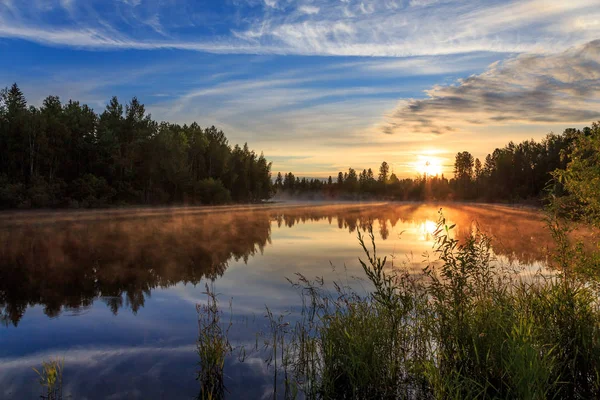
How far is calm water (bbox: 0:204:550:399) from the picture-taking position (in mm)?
9375

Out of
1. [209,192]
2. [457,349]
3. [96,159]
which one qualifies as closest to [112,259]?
[457,349]

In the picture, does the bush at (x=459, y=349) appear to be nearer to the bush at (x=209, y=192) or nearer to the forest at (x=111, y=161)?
the forest at (x=111, y=161)

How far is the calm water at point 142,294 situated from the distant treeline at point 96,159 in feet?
120

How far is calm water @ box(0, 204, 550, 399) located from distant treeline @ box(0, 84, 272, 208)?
3660 cm

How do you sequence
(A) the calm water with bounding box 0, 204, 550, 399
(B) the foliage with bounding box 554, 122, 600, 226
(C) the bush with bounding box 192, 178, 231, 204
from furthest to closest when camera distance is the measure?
(C) the bush with bounding box 192, 178, 231, 204 < (B) the foliage with bounding box 554, 122, 600, 226 < (A) the calm water with bounding box 0, 204, 550, 399

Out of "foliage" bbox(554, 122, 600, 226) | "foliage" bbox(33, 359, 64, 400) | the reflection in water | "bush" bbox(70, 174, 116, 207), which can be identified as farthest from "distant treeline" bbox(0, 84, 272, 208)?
"foliage" bbox(554, 122, 600, 226)

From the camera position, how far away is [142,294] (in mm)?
17438

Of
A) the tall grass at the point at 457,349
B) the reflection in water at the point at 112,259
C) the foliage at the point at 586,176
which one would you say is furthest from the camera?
the reflection in water at the point at 112,259

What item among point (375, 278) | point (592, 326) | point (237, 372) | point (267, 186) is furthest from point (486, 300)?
point (267, 186)

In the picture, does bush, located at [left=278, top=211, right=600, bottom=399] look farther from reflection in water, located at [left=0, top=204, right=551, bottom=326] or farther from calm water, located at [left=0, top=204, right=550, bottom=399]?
reflection in water, located at [left=0, top=204, right=551, bottom=326]

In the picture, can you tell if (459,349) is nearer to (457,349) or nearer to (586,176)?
(457,349)

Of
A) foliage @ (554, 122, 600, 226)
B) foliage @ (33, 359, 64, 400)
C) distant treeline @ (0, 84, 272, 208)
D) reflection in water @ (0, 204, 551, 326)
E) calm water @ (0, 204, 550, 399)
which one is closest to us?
foliage @ (33, 359, 64, 400)

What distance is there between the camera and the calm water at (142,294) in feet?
30.8

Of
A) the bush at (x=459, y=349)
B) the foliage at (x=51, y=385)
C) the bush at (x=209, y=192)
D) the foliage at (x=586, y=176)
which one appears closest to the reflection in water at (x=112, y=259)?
the foliage at (x=586, y=176)
